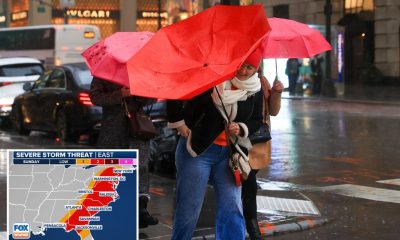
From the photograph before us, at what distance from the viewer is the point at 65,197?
460 cm

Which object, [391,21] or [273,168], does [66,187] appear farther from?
[391,21]

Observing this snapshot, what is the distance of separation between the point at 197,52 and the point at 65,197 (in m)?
1.32

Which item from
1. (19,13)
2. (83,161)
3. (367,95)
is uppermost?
(19,13)

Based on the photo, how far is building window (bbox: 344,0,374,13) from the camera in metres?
38.5

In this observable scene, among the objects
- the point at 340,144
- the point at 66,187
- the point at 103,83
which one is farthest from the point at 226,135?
the point at 340,144

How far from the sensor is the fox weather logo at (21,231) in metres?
4.58

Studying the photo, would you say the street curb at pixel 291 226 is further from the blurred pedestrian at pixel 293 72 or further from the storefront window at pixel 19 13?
the storefront window at pixel 19 13

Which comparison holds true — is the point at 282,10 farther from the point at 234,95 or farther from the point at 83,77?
the point at 234,95

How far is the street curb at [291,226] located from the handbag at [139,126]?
156cm

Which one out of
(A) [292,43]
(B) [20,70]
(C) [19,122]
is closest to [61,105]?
(C) [19,122]

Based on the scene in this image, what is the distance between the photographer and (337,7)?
132 feet

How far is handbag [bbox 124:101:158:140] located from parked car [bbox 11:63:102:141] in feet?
22.3

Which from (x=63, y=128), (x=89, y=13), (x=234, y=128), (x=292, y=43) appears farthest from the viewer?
(x=89, y=13)

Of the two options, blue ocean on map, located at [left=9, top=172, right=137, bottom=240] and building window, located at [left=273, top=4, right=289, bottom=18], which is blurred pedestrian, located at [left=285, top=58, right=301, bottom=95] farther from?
blue ocean on map, located at [left=9, top=172, right=137, bottom=240]
